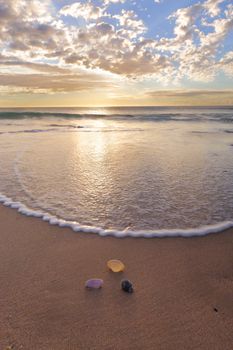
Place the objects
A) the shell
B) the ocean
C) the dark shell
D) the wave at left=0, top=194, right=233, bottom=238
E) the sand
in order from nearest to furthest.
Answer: the sand
the dark shell
the shell
the wave at left=0, top=194, right=233, bottom=238
the ocean

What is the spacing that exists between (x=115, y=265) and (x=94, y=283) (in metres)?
0.31

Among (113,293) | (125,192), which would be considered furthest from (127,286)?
(125,192)

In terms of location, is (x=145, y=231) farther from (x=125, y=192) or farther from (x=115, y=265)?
(x=125, y=192)

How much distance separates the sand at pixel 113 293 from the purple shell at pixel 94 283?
49mm

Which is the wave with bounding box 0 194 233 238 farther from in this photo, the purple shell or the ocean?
the purple shell

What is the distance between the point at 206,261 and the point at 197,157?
4864 mm

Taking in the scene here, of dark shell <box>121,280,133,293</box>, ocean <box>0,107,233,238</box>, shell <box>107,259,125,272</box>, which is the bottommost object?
ocean <box>0,107,233,238</box>

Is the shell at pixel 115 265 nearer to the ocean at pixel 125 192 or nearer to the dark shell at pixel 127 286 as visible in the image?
the dark shell at pixel 127 286

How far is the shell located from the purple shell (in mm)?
210

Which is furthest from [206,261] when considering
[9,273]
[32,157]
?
[32,157]

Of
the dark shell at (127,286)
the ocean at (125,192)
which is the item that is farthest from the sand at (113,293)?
the ocean at (125,192)

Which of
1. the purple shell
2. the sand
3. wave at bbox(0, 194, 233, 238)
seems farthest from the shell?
wave at bbox(0, 194, 233, 238)

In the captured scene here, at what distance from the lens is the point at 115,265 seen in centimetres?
259

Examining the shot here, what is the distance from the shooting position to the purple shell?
2.32 metres
